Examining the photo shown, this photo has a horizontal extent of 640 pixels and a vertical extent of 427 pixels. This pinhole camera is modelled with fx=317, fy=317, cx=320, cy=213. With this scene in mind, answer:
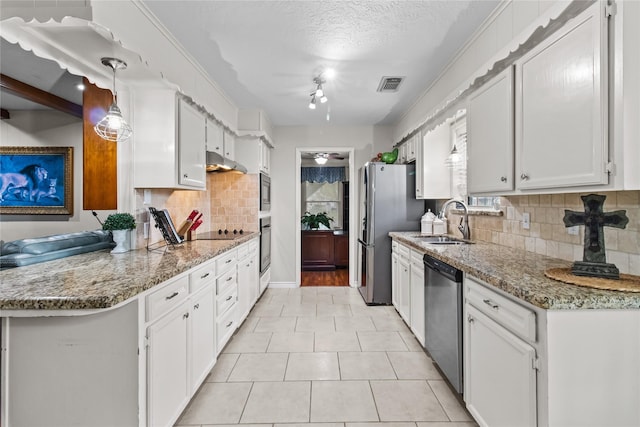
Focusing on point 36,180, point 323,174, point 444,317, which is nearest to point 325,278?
point 323,174

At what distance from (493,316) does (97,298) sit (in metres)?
1.74

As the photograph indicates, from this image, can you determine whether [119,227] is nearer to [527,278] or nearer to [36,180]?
[36,180]

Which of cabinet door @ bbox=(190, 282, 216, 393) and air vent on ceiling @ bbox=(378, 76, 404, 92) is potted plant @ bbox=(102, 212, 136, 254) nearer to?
cabinet door @ bbox=(190, 282, 216, 393)

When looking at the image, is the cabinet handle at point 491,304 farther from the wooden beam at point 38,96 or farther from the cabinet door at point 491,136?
the wooden beam at point 38,96

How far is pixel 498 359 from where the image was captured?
1.50m

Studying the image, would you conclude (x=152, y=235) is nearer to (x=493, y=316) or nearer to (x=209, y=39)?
(x=209, y=39)

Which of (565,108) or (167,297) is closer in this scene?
(565,108)

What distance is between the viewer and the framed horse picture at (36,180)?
205 cm

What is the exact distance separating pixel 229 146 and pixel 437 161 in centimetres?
251

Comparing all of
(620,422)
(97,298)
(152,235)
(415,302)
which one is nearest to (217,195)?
(152,235)

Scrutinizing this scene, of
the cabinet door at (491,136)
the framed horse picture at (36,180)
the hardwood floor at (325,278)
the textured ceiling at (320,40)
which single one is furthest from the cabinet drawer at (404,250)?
the framed horse picture at (36,180)

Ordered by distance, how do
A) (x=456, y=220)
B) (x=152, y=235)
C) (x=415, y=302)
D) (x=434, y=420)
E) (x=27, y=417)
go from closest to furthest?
(x=27, y=417) < (x=434, y=420) < (x=152, y=235) < (x=415, y=302) < (x=456, y=220)

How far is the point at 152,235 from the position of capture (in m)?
2.63

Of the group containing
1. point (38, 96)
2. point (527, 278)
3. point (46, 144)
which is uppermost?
point (38, 96)
